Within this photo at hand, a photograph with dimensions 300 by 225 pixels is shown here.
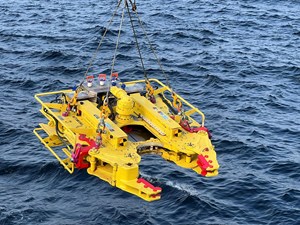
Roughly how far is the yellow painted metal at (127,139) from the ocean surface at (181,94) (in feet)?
13.2

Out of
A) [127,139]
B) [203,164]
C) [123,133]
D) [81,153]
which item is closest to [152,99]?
[127,139]

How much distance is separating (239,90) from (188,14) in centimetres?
2094

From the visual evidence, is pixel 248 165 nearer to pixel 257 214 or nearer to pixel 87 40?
pixel 257 214

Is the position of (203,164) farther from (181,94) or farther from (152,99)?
(181,94)

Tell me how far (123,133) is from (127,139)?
1519 mm

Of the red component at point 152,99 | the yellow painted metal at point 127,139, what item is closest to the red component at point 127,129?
the yellow painted metal at point 127,139

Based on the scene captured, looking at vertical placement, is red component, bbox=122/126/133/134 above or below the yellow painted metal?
below

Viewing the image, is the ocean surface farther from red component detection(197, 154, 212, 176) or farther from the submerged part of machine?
red component detection(197, 154, 212, 176)

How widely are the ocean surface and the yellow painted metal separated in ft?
13.2

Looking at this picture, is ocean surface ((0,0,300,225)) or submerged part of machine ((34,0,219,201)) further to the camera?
ocean surface ((0,0,300,225))

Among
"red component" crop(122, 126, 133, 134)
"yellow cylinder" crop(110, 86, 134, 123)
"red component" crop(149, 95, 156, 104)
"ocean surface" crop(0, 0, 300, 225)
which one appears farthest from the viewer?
"ocean surface" crop(0, 0, 300, 225)

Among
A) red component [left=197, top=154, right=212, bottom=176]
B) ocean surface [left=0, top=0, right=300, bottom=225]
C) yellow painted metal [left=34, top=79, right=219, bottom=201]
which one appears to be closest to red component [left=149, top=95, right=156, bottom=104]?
yellow painted metal [left=34, top=79, right=219, bottom=201]

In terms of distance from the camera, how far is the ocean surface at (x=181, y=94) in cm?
2742

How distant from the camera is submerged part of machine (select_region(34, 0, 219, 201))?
21.8 m
